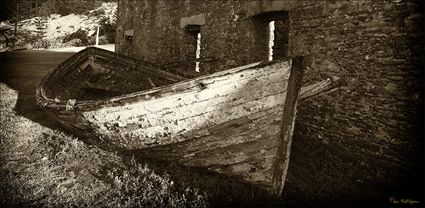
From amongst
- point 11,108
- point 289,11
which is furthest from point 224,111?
point 11,108

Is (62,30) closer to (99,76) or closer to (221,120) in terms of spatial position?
(99,76)

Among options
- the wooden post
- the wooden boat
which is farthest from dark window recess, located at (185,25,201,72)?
the wooden post

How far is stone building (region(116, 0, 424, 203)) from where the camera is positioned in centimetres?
335

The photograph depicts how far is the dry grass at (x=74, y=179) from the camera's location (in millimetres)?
2799

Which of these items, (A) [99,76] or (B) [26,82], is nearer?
(A) [99,76]

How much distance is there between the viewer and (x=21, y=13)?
25.8 m

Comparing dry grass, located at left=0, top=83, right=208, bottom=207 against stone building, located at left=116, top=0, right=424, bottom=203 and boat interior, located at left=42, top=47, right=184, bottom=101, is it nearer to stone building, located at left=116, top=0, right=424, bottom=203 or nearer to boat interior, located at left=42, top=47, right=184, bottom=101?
boat interior, located at left=42, top=47, right=184, bottom=101

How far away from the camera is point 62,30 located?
930 inches

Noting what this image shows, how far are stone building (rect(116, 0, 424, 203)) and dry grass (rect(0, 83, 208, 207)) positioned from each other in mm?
1530

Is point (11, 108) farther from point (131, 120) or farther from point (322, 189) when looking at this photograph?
point (322, 189)

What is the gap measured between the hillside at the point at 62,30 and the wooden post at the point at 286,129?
2030 centimetres

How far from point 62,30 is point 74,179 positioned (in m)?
24.3

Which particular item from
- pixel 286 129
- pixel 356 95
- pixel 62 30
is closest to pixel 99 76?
pixel 286 129

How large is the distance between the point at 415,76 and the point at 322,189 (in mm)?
1745
